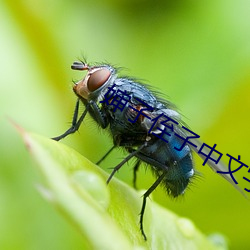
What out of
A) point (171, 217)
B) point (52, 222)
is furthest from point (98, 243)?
point (52, 222)

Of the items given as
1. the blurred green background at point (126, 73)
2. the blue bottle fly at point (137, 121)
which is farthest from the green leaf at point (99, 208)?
the blurred green background at point (126, 73)

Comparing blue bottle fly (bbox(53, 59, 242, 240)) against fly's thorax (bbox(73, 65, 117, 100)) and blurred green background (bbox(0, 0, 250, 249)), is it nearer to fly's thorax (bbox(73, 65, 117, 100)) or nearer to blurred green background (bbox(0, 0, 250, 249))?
fly's thorax (bbox(73, 65, 117, 100))

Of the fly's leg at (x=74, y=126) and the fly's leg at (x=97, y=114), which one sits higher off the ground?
the fly's leg at (x=97, y=114)

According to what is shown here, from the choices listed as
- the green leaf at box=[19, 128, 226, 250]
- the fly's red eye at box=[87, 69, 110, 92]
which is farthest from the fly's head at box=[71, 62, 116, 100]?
the green leaf at box=[19, 128, 226, 250]

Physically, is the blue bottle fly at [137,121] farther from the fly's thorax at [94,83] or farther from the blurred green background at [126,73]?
the blurred green background at [126,73]

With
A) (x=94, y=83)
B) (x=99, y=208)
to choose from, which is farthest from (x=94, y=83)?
(x=99, y=208)

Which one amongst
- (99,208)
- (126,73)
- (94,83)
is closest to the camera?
(99,208)

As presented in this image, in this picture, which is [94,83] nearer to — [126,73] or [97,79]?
[97,79]

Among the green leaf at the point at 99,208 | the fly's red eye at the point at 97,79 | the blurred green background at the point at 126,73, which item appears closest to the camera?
the green leaf at the point at 99,208
